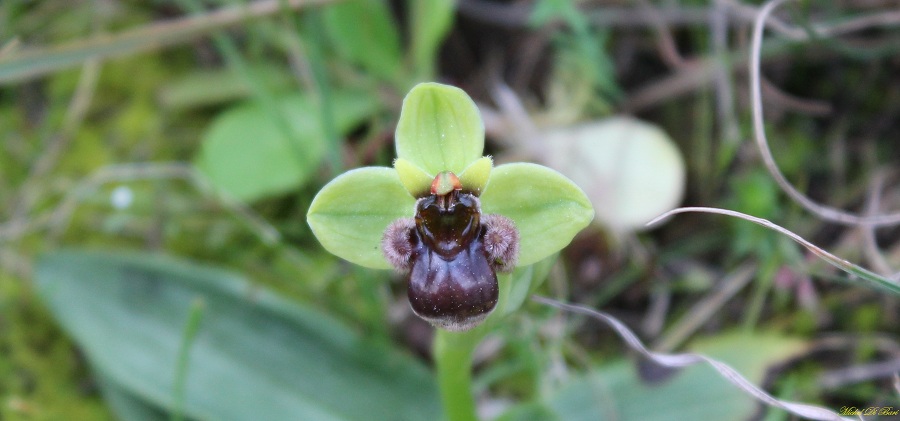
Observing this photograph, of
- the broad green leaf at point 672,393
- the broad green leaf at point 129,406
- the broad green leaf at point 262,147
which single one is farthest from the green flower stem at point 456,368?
the broad green leaf at point 262,147

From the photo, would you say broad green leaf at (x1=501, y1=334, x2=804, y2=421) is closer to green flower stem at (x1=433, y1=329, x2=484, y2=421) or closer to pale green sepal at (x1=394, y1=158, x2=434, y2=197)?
green flower stem at (x1=433, y1=329, x2=484, y2=421)

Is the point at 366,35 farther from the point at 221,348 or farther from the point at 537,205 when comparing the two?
the point at 537,205

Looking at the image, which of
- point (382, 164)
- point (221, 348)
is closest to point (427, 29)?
point (382, 164)

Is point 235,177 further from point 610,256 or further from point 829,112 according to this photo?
point 829,112

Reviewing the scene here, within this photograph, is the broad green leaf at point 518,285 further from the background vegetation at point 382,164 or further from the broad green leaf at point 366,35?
the broad green leaf at point 366,35

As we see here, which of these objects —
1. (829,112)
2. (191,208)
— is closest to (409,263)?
(191,208)

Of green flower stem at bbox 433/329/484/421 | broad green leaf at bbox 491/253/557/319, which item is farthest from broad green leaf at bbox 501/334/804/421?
broad green leaf at bbox 491/253/557/319
